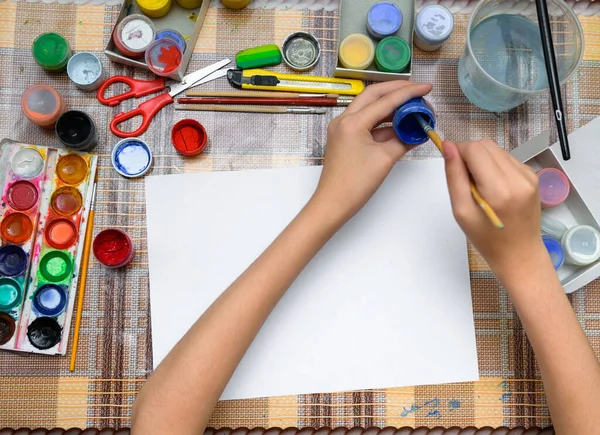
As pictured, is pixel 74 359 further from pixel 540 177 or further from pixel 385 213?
pixel 540 177

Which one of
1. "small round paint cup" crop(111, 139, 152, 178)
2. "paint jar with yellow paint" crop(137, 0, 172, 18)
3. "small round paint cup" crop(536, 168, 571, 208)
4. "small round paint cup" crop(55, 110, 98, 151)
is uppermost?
"paint jar with yellow paint" crop(137, 0, 172, 18)

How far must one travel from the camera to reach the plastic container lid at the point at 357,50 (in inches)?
35.6

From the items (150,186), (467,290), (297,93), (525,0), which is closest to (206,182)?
(150,186)

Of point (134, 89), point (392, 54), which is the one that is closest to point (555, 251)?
point (392, 54)

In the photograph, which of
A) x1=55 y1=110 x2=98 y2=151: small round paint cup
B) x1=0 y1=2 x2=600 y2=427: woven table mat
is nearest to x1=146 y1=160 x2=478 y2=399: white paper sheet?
x1=0 y1=2 x2=600 y2=427: woven table mat

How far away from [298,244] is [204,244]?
0.18 metres

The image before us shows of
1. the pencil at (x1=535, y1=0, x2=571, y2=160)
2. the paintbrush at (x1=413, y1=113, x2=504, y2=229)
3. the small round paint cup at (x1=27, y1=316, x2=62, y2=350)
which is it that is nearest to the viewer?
the paintbrush at (x1=413, y1=113, x2=504, y2=229)

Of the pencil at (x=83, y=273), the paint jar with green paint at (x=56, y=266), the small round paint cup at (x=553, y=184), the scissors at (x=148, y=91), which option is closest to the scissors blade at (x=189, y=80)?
the scissors at (x=148, y=91)

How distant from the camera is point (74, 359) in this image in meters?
0.88

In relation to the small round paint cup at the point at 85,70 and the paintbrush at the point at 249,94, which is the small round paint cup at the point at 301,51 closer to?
the paintbrush at the point at 249,94

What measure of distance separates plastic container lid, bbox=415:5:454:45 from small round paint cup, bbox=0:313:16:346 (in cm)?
80

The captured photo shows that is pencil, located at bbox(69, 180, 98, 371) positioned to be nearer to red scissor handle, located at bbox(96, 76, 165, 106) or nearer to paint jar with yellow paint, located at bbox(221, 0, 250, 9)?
red scissor handle, located at bbox(96, 76, 165, 106)

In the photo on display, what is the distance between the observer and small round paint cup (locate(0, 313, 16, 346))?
2.87 ft

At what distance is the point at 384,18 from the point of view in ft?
3.00
